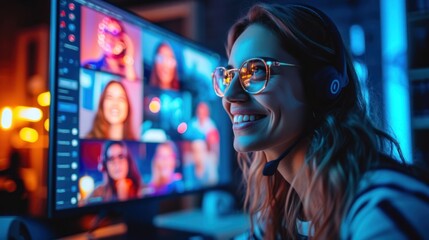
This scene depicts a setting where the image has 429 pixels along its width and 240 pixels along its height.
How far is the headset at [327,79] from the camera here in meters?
0.68

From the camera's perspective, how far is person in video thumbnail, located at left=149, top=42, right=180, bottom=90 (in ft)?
3.83

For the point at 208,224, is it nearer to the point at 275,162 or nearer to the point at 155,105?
the point at 155,105

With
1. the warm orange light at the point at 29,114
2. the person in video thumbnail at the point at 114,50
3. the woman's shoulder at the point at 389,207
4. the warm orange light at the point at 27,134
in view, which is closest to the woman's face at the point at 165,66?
the person in video thumbnail at the point at 114,50

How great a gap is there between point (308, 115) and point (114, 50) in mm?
572

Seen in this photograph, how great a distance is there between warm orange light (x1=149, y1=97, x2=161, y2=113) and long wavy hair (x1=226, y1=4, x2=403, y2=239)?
0.39 metres

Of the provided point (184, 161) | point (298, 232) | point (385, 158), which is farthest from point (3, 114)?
point (385, 158)

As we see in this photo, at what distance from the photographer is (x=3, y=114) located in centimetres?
117

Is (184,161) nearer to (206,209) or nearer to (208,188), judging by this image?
(208,188)

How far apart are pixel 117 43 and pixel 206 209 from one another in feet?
2.91

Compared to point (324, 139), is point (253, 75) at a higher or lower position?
higher

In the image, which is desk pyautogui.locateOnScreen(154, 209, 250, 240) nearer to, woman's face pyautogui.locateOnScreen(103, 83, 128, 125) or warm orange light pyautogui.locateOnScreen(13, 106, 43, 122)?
woman's face pyautogui.locateOnScreen(103, 83, 128, 125)

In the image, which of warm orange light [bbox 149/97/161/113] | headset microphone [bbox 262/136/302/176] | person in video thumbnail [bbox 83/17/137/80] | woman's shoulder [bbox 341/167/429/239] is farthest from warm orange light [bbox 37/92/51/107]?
woman's shoulder [bbox 341/167/429/239]

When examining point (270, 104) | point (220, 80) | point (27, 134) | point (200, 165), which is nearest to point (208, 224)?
point (200, 165)

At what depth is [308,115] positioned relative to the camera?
0.72 m
